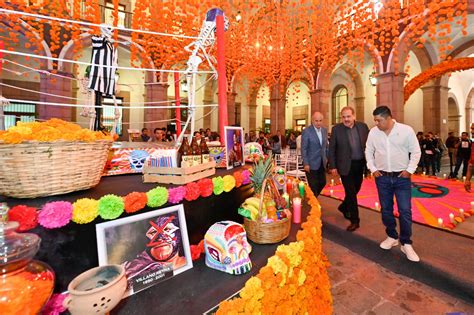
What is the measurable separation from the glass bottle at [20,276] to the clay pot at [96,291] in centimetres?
10

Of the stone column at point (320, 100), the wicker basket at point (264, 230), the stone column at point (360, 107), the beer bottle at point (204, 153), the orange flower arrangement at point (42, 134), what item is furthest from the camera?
the stone column at point (360, 107)

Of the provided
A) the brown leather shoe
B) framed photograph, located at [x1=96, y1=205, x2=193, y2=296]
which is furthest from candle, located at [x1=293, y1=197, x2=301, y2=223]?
the brown leather shoe

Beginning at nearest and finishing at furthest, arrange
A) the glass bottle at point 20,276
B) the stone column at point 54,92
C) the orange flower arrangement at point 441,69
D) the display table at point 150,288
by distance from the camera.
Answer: the glass bottle at point 20,276 → the display table at point 150,288 → the orange flower arrangement at point 441,69 → the stone column at point 54,92

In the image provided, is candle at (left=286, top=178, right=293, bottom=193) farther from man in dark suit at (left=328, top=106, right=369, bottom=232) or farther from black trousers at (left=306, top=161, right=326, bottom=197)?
black trousers at (left=306, top=161, right=326, bottom=197)

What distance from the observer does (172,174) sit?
1.63m

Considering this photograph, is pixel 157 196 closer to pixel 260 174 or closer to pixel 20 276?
pixel 20 276

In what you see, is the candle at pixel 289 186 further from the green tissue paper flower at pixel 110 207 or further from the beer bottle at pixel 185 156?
→ the green tissue paper flower at pixel 110 207

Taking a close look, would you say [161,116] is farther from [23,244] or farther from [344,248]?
[23,244]

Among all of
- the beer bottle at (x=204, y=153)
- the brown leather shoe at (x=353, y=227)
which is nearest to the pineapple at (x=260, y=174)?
the beer bottle at (x=204, y=153)

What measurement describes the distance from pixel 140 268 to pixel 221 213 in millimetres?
744

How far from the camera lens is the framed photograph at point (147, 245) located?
125cm

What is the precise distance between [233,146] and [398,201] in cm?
251

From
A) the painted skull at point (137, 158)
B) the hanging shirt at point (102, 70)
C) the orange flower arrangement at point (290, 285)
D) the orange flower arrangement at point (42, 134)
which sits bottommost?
the orange flower arrangement at point (290, 285)

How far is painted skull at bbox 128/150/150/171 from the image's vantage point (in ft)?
6.98
